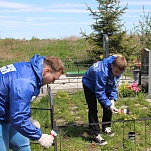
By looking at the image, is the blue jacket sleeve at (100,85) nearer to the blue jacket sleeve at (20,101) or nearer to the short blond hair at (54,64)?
the short blond hair at (54,64)

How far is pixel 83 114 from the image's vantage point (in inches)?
244

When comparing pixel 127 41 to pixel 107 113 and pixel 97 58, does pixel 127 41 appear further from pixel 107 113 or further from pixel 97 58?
pixel 107 113

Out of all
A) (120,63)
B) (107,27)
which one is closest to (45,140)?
(120,63)

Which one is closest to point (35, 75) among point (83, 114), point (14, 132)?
point (14, 132)

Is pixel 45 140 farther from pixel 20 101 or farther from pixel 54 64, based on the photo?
pixel 54 64

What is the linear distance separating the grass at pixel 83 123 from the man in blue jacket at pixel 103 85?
0.19 metres

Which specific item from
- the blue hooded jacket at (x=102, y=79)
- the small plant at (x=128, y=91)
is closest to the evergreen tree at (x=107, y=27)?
the small plant at (x=128, y=91)

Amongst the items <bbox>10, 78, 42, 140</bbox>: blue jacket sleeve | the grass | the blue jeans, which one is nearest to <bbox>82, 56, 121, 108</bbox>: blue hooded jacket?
the grass

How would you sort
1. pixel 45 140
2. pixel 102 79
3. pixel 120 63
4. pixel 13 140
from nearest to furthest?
pixel 45 140 → pixel 13 140 → pixel 120 63 → pixel 102 79

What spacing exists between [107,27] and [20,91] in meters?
12.6

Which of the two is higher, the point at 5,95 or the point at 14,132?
the point at 5,95

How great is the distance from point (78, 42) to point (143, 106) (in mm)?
15715

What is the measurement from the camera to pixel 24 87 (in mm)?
2414

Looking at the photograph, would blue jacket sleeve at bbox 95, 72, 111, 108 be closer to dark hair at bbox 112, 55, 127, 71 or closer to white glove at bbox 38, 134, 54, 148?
dark hair at bbox 112, 55, 127, 71
